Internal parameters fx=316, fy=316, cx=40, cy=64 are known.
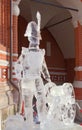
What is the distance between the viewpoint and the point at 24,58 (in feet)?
12.0

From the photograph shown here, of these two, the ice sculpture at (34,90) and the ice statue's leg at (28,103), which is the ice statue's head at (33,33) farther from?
the ice statue's leg at (28,103)

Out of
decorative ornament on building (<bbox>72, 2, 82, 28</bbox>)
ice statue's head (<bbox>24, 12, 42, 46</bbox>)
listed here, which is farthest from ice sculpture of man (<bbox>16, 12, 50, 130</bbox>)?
decorative ornament on building (<bbox>72, 2, 82, 28</bbox>)

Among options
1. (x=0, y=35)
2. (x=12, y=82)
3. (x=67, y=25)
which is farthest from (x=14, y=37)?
(x=67, y=25)

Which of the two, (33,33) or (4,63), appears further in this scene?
(4,63)

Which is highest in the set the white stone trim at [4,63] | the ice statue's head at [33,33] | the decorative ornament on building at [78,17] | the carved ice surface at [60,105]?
the decorative ornament on building at [78,17]

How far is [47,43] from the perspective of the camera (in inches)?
492

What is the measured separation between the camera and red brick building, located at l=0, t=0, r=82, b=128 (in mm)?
6659

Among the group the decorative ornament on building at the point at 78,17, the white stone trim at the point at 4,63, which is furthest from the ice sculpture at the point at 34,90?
the decorative ornament on building at the point at 78,17

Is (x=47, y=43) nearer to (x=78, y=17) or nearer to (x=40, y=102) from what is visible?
(x=78, y=17)

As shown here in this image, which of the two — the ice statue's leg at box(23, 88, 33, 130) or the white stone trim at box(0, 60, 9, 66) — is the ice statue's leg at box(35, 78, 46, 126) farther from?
the white stone trim at box(0, 60, 9, 66)

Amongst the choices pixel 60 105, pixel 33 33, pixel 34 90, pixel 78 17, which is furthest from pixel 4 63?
pixel 78 17

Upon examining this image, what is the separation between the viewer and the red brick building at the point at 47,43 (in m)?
6.66

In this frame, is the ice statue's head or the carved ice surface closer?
the ice statue's head

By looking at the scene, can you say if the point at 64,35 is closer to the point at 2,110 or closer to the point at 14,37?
the point at 14,37
